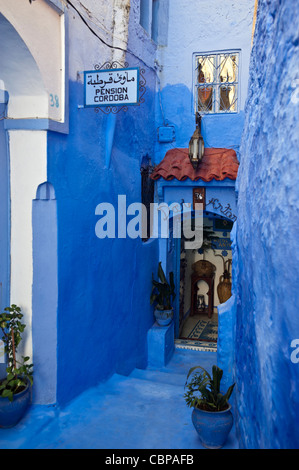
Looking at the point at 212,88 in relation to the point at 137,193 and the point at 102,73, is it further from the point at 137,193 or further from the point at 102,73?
the point at 102,73

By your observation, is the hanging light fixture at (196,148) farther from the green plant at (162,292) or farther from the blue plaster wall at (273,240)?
the blue plaster wall at (273,240)

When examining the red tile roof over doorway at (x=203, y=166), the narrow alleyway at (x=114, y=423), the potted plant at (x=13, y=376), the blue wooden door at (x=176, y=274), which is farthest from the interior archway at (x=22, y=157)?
the blue wooden door at (x=176, y=274)

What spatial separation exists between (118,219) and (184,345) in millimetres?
3978

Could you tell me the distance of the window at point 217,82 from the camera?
819 centimetres

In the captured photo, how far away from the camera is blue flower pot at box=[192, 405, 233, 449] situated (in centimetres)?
401

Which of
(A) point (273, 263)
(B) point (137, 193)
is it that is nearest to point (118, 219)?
(B) point (137, 193)

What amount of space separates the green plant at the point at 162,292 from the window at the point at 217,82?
3.31 metres

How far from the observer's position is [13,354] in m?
4.34

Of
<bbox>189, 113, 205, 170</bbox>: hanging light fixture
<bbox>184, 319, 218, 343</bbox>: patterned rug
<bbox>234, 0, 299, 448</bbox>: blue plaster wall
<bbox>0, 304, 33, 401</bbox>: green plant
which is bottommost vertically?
<bbox>184, 319, 218, 343</bbox>: patterned rug

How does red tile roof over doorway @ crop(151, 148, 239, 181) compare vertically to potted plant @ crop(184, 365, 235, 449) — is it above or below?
above

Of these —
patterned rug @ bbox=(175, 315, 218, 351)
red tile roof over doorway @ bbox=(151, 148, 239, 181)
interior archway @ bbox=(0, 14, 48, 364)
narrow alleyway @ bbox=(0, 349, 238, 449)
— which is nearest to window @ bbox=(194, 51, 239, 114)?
red tile roof over doorway @ bbox=(151, 148, 239, 181)

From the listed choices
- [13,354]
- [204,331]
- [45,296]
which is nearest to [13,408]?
[13,354]

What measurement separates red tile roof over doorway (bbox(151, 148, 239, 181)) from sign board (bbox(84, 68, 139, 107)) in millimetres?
3382

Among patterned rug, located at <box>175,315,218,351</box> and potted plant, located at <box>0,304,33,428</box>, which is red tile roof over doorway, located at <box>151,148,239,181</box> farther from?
potted plant, located at <box>0,304,33,428</box>
